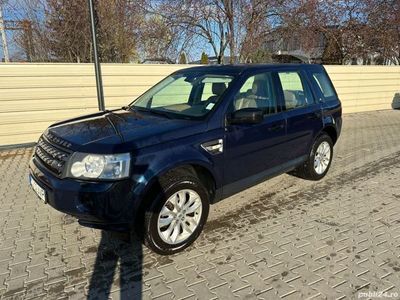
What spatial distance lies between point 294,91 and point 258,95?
837mm

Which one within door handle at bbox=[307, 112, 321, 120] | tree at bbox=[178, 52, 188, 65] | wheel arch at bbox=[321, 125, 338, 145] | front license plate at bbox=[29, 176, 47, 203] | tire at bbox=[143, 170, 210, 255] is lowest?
tire at bbox=[143, 170, 210, 255]

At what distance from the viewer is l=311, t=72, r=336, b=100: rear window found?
482cm

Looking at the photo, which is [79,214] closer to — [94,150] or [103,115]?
[94,150]

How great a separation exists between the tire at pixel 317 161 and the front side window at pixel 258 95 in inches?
48.2

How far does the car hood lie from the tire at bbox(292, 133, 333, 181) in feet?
7.41

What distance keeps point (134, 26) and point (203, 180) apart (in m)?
8.26

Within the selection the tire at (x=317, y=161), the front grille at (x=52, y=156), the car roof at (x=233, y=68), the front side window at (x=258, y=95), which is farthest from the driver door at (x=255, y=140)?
the front grille at (x=52, y=156)

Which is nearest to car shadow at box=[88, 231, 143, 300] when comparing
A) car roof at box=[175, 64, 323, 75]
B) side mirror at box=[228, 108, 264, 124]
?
side mirror at box=[228, 108, 264, 124]

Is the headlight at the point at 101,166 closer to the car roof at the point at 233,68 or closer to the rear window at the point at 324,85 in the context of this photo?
the car roof at the point at 233,68

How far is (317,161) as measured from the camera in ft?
16.1

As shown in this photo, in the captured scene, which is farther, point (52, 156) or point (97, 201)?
point (52, 156)

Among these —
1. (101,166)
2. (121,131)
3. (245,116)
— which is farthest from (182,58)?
(101,166)

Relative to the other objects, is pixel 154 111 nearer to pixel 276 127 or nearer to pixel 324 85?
pixel 276 127

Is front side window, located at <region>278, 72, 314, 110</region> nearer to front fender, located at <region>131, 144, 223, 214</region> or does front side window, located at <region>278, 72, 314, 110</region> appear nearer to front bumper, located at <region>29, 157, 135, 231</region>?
front fender, located at <region>131, 144, 223, 214</region>
